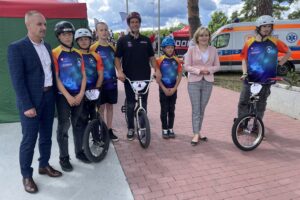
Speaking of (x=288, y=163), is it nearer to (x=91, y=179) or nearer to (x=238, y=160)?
(x=238, y=160)

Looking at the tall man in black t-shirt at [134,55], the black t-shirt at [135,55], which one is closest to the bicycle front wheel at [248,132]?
the tall man in black t-shirt at [134,55]

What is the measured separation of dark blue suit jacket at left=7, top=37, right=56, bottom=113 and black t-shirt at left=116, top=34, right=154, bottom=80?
5.28ft

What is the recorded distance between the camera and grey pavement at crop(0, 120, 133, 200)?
332 cm

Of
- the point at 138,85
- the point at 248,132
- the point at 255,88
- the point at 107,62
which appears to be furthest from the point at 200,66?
the point at 107,62

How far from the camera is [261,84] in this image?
4602 millimetres

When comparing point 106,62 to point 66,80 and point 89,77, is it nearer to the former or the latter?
point 89,77

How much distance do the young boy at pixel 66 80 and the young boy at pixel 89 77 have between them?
174mm

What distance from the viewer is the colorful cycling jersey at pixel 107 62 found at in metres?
4.60

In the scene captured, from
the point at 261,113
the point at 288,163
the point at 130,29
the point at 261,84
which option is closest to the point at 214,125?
the point at 261,113

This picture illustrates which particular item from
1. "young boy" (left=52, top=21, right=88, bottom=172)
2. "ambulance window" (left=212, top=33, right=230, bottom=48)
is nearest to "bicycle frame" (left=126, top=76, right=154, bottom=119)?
"young boy" (left=52, top=21, right=88, bottom=172)

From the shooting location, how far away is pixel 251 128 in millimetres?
4625

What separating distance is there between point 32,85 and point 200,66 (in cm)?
248

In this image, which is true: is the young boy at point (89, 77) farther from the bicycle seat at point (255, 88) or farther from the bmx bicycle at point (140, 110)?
the bicycle seat at point (255, 88)

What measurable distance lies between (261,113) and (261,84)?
1.92 ft
